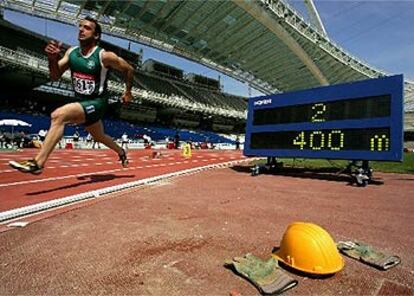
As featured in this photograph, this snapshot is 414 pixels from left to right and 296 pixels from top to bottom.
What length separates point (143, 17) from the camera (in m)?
39.8

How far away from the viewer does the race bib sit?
556 cm

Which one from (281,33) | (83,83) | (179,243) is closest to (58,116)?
(83,83)

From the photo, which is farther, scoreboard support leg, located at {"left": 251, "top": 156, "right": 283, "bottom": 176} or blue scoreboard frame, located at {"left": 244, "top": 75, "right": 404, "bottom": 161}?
scoreboard support leg, located at {"left": 251, "top": 156, "right": 283, "bottom": 176}

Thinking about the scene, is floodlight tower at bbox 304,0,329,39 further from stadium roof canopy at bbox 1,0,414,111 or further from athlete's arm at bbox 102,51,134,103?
athlete's arm at bbox 102,51,134,103

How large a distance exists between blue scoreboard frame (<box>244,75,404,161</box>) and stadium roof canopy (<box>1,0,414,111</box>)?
2859cm

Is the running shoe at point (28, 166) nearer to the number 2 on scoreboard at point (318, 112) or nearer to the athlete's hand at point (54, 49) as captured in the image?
the athlete's hand at point (54, 49)

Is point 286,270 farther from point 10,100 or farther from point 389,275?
point 10,100

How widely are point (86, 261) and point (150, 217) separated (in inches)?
59.8

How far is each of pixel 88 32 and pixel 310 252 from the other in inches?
187

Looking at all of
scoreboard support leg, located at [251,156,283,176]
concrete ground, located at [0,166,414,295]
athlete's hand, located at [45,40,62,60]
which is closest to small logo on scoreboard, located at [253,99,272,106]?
scoreboard support leg, located at [251,156,283,176]

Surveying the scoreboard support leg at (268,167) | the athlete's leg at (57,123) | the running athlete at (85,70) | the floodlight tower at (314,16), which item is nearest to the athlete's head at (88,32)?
the running athlete at (85,70)

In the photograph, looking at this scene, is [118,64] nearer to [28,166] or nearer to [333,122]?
[28,166]

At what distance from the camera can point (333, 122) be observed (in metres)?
9.32

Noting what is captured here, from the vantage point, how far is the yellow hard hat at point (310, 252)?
252 cm
